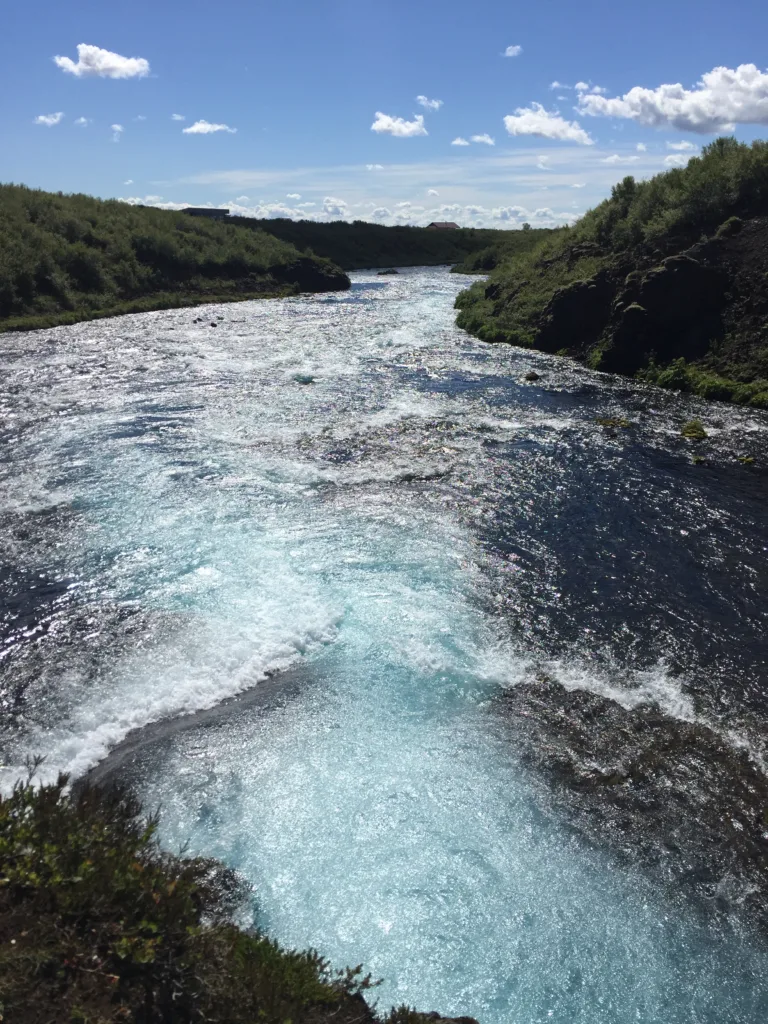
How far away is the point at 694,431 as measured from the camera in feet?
79.7

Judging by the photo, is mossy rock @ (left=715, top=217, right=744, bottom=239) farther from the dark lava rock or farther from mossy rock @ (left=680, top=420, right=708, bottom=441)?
the dark lava rock

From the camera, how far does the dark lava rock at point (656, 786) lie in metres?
8.38

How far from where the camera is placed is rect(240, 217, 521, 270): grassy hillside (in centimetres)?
10394

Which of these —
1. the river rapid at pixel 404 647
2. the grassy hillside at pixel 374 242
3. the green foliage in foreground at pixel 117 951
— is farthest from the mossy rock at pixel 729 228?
the grassy hillside at pixel 374 242

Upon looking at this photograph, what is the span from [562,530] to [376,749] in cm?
912

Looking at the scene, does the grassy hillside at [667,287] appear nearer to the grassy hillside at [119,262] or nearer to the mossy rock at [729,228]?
the mossy rock at [729,228]

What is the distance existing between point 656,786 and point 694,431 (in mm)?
17689

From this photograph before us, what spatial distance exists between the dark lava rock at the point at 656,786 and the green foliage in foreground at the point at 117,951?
4.14m

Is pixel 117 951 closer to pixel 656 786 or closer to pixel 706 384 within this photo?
pixel 656 786

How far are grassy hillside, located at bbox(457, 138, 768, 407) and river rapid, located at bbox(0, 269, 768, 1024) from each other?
6.34 meters

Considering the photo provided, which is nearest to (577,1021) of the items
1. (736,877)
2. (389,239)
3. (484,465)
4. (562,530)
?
(736,877)

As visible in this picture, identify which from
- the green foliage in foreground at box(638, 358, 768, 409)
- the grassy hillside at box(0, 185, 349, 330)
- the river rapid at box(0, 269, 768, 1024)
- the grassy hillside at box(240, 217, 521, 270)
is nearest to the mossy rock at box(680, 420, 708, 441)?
the river rapid at box(0, 269, 768, 1024)

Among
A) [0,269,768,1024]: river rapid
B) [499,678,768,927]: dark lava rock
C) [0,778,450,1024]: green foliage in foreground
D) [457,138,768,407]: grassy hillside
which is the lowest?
[499,678,768,927]: dark lava rock

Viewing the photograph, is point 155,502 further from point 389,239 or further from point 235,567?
point 389,239
